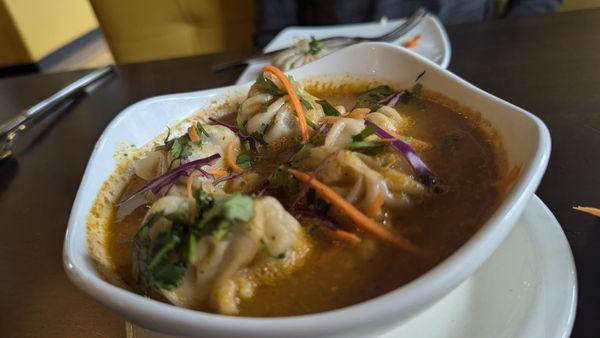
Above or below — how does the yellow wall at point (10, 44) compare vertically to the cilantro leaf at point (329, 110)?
below

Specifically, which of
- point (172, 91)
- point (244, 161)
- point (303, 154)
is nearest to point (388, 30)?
point (172, 91)

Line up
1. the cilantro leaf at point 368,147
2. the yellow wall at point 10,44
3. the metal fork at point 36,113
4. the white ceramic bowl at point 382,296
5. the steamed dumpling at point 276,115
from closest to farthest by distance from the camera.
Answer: the white ceramic bowl at point 382,296 → the cilantro leaf at point 368,147 → the steamed dumpling at point 276,115 → the metal fork at point 36,113 → the yellow wall at point 10,44

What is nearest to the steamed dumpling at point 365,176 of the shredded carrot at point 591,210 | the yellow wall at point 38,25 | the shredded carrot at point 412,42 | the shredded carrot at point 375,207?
Result: the shredded carrot at point 375,207

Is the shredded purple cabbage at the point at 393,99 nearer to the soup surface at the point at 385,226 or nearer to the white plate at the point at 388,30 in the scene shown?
the soup surface at the point at 385,226

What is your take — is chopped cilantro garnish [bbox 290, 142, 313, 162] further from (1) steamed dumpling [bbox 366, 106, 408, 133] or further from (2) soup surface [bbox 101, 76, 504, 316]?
(1) steamed dumpling [bbox 366, 106, 408, 133]

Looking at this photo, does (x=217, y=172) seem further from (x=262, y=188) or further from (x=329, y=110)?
(x=329, y=110)

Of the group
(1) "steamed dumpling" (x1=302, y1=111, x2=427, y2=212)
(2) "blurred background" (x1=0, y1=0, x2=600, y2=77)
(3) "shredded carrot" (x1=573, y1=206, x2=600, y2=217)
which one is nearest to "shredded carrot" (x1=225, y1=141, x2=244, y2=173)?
(1) "steamed dumpling" (x1=302, y1=111, x2=427, y2=212)
